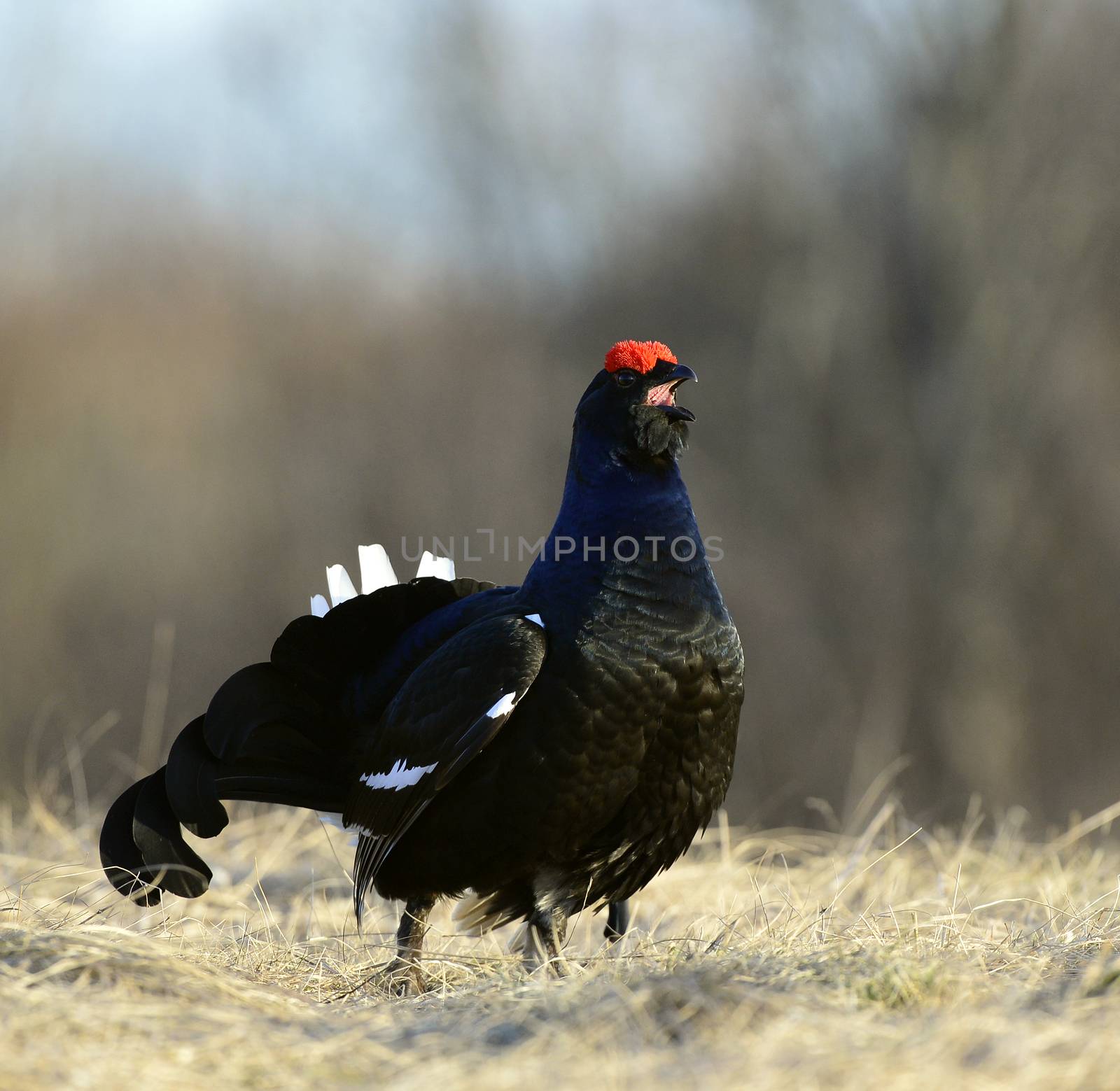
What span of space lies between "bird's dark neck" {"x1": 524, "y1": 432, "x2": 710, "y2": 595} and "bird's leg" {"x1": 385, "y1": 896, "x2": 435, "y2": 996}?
862mm

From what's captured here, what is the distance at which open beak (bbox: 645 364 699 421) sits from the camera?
319 centimetres

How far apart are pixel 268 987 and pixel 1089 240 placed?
816cm

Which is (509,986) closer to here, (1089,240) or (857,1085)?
(857,1085)

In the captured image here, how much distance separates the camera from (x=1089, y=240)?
28.8 ft

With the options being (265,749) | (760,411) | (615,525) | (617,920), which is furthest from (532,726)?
(760,411)

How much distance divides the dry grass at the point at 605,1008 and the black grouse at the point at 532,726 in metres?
0.24

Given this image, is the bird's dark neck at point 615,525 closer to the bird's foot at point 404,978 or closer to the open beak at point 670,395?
the open beak at point 670,395

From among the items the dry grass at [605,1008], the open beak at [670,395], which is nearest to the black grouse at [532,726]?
the open beak at [670,395]

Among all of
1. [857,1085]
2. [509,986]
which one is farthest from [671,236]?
[857,1085]

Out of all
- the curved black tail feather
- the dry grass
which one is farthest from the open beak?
the dry grass

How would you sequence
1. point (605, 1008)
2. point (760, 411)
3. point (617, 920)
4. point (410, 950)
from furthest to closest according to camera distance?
1. point (760, 411)
2. point (617, 920)
3. point (410, 950)
4. point (605, 1008)

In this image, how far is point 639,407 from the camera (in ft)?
10.5

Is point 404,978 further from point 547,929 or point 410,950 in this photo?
point 547,929

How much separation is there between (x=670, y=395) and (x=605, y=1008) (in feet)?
5.67
